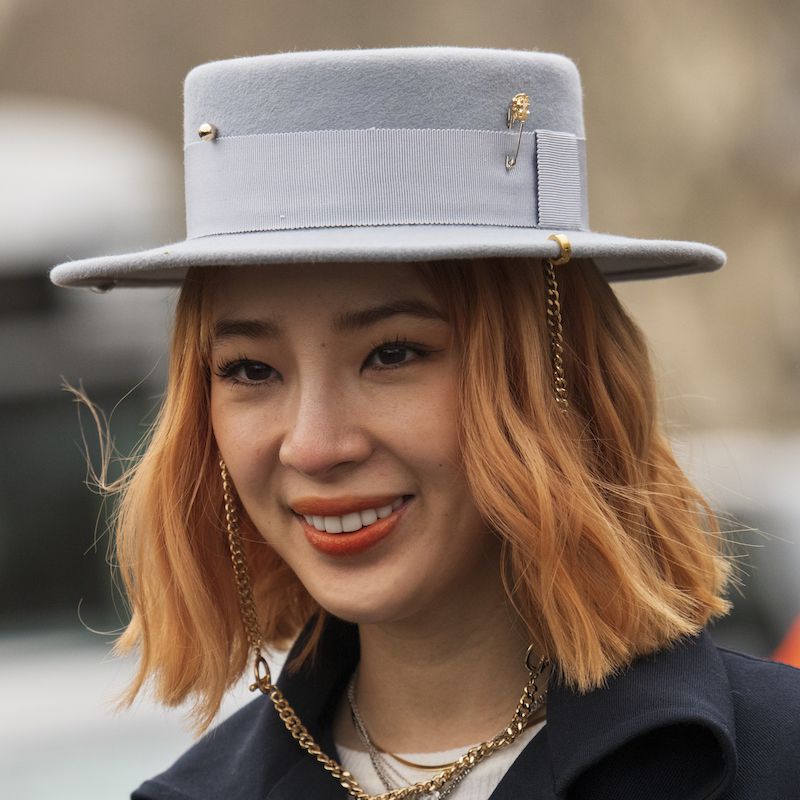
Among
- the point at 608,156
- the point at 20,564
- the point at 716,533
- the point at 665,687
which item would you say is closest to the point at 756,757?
the point at 665,687

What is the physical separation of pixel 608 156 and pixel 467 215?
14.8 m

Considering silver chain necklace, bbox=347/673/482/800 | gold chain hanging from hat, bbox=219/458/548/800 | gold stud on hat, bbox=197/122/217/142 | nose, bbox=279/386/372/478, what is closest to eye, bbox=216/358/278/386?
nose, bbox=279/386/372/478

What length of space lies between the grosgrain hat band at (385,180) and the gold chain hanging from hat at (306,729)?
546 mm

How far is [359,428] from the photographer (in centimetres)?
240

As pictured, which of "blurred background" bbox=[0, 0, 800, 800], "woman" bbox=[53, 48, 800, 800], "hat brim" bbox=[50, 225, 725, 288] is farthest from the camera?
"blurred background" bbox=[0, 0, 800, 800]

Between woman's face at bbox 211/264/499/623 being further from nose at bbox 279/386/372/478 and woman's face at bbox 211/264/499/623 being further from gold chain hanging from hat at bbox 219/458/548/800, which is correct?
gold chain hanging from hat at bbox 219/458/548/800

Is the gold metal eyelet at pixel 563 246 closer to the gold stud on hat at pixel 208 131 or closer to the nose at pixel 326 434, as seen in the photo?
the nose at pixel 326 434

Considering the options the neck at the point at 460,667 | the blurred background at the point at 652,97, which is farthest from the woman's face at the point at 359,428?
the blurred background at the point at 652,97

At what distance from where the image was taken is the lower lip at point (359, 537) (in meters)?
2.44

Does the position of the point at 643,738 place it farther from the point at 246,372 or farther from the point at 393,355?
the point at 246,372

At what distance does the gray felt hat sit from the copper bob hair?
3.8 inches

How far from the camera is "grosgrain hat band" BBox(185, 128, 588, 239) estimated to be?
2.39 m

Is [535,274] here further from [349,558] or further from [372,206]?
[349,558]

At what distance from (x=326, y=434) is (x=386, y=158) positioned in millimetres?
430
